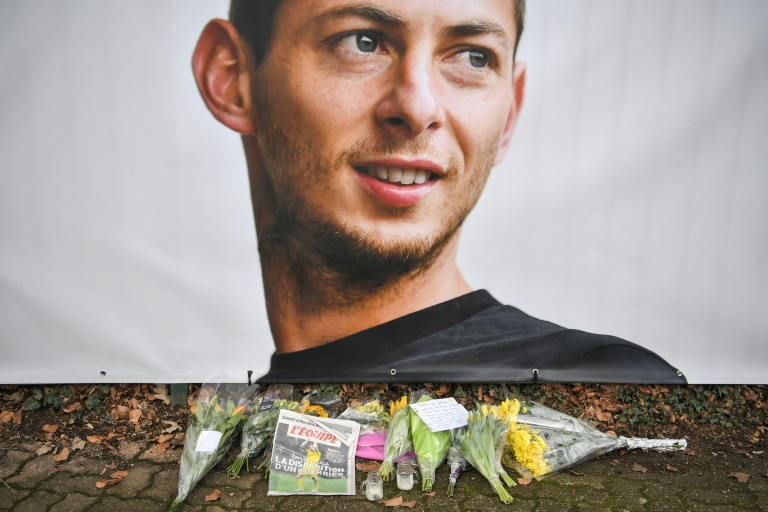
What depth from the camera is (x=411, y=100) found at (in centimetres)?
266

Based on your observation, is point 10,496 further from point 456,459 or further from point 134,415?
point 456,459

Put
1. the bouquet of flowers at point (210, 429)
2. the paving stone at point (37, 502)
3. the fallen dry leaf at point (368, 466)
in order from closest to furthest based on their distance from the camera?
the paving stone at point (37, 502), the bouquet of flowers at point (210, 429), the fallen dry leaf at point (368, 466)

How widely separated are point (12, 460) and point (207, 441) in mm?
1136

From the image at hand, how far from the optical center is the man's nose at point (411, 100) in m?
2.65

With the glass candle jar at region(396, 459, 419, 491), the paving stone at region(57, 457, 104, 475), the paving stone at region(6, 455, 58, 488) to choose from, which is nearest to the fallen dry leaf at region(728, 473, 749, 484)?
the glass candle jar at region(396, 459, 419, 491)

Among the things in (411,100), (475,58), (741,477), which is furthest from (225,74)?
(741,477)

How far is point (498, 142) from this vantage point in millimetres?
2875

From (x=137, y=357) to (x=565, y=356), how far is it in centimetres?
253

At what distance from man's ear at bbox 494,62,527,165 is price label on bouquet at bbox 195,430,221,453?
2053 mm

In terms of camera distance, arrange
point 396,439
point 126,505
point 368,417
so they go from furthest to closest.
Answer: point 368,417
point 396,439
point 126,505

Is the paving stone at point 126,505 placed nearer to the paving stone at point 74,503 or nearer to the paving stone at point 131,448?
the paving stone at point 74,503

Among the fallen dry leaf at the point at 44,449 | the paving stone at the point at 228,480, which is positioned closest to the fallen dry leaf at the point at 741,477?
the paving stone at the point at 228,480

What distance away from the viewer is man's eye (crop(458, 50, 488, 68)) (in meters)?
2.71

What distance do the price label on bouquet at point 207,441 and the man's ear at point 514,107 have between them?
2.05 meters
